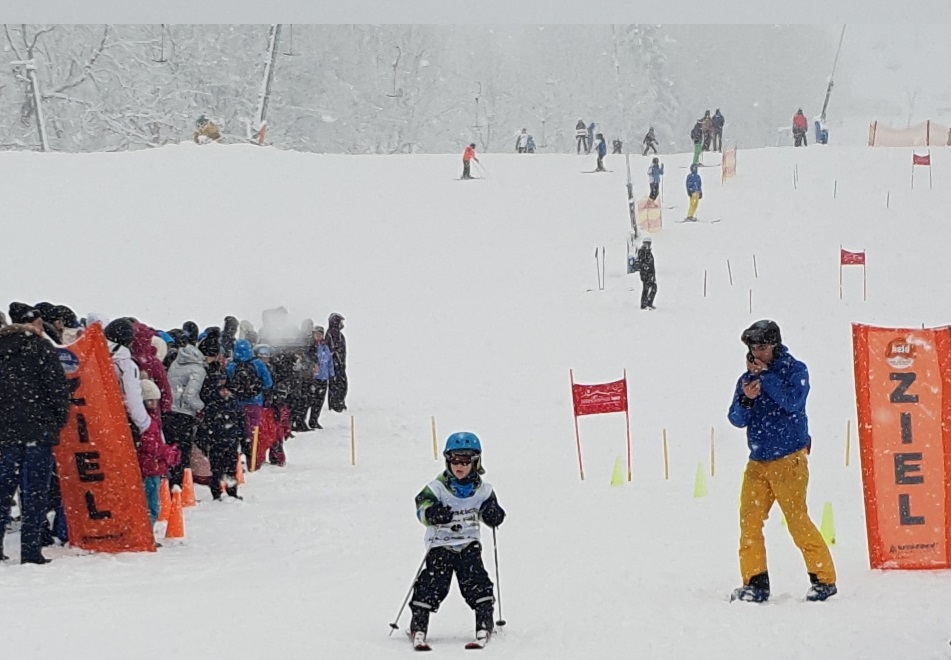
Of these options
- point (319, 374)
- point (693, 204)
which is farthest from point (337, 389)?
point (693, 204)

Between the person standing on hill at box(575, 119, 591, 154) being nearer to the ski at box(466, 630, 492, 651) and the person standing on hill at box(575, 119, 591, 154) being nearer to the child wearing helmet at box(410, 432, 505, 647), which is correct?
the child wearing helmet at box(410, 432, 505, 647)

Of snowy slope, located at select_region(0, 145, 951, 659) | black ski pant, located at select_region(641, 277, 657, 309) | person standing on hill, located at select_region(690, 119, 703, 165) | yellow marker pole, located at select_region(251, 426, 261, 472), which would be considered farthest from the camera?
person standing on hill, located at select_region(690, 119, 703, 165)

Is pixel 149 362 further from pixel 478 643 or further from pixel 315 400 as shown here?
pixel 315 400

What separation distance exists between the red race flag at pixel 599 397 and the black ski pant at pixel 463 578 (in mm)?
8397

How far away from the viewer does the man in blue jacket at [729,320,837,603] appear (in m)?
6.98

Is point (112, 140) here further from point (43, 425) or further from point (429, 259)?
point (43, 425)

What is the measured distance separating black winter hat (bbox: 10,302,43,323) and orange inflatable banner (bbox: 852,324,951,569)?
5634 mm

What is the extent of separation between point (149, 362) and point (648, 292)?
58.0 ft

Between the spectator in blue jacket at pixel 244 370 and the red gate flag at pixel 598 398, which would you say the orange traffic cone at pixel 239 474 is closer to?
the spectator in blue jacket at pixel 244 370

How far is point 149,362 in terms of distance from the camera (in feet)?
33.8

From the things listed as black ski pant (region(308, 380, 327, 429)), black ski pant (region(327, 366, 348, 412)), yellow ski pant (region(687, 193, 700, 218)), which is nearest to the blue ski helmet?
black ski pant (region(308, 380, 327, 429))

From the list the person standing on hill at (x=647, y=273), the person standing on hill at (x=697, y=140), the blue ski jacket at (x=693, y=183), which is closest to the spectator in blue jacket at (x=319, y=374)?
the person standing on hill at (x=647, y=273)

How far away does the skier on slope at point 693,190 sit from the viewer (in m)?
33.8

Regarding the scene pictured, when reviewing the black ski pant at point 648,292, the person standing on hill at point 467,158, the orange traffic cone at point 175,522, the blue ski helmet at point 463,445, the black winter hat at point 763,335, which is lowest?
the orange traffic cone at point 175,522
